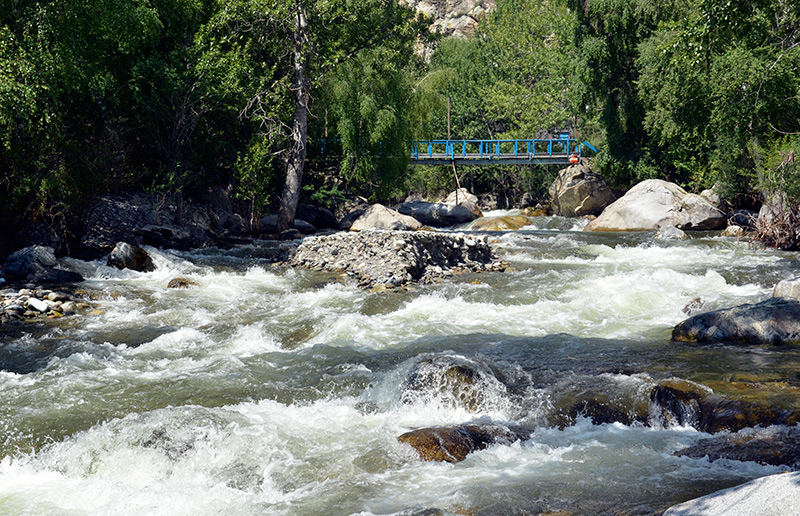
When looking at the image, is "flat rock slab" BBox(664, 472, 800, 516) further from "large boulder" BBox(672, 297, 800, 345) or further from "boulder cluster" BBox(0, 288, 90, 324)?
"boulder cluster" BBox(0, 288, 90, 324)

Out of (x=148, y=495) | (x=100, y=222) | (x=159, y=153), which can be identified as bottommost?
(x=148, y=495)

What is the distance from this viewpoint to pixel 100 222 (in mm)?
19500

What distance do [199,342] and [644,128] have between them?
2656cm

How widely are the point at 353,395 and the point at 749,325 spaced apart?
5702mm

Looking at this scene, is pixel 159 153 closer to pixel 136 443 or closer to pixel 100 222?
pixel 100 222

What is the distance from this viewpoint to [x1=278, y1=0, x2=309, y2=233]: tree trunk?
76.5ft

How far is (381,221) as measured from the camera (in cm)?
2633

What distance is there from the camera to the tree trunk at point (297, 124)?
918 inches

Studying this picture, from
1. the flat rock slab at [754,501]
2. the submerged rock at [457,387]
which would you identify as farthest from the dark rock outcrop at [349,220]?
the flat rock slab at [754,501]

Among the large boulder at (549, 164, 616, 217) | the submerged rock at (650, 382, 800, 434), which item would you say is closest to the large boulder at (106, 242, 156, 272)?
the submerged rock at (650, 382, 800, 434)

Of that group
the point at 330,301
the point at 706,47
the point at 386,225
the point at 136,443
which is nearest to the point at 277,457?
the point at 136,443

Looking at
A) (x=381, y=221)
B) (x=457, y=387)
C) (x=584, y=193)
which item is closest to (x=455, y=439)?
(x=457, y=387)

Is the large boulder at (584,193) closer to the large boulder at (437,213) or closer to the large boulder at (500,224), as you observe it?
the large boulder at (437,213)

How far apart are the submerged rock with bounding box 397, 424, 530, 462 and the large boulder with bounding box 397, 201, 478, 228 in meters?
24.6
